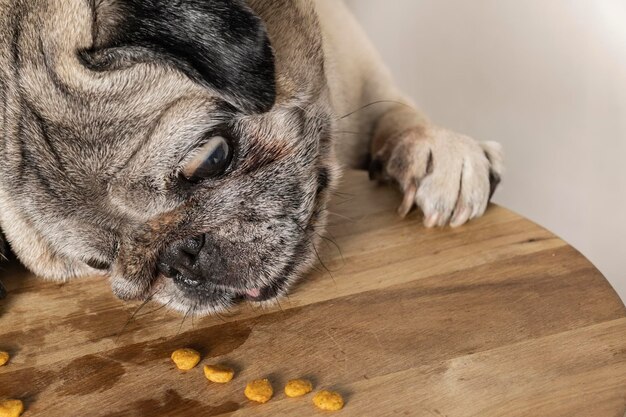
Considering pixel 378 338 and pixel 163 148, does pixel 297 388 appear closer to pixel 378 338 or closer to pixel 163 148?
pixel 378 338

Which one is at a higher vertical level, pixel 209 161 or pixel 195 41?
pixel 195 41

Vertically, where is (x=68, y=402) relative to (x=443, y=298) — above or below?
below

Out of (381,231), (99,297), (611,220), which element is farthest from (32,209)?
(611,220)

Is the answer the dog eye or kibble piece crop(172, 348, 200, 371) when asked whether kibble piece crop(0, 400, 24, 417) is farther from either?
the dog eye

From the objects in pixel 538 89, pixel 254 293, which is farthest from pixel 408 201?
pixel 538 89

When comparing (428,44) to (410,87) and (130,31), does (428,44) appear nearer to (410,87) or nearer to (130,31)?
(410,87)

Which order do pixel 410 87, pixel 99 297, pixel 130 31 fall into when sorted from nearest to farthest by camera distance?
pixel 130 31 < pixel 99 297 < pixel 410 87

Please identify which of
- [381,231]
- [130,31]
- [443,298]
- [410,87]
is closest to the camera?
[130,31]
